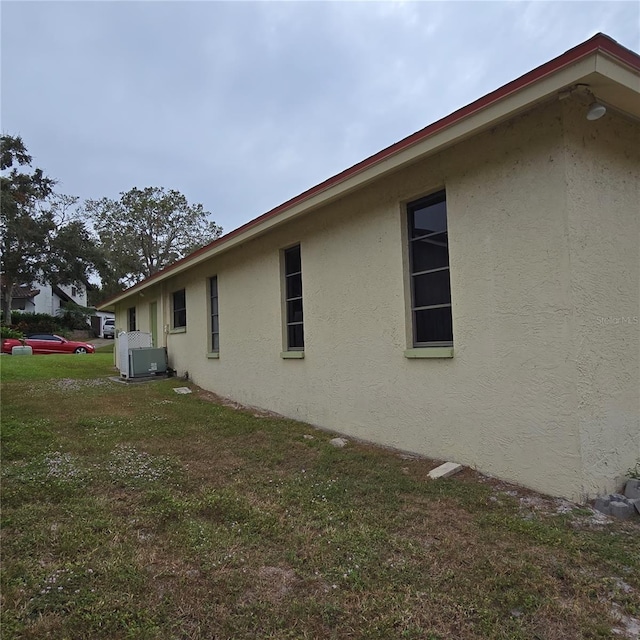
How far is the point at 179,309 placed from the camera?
11.8 m

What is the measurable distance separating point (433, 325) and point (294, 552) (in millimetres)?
2786

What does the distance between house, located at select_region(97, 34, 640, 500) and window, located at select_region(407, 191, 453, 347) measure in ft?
0.05

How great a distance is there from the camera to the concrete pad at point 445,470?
13.3 ft

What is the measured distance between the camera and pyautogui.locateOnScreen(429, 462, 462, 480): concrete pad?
4039 mm

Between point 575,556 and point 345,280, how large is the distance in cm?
381

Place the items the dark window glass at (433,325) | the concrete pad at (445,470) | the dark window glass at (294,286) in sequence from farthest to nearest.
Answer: the dark window glass at (294,286) → the dark window glass at (433,325) → the concrete pad at (445,470)

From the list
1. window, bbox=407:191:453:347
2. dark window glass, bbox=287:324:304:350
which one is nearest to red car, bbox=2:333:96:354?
dark window glass, bbox=287:324:304:350

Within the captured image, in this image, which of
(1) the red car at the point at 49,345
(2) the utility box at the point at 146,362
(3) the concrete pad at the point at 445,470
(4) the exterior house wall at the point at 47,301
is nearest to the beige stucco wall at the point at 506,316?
(3) the concrete pad at the point at 445,470

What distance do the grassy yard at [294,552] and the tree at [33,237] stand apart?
32783 millimetres

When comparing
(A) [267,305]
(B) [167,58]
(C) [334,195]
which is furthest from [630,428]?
(B) [167,58]

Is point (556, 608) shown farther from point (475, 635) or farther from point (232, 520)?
point (232, 520)

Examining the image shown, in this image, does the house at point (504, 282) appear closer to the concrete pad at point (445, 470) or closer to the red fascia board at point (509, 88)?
the red fascia board at point (509, 88)

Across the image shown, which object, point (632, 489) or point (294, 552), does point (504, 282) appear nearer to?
point (632, 489)

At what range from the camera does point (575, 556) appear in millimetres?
2648
